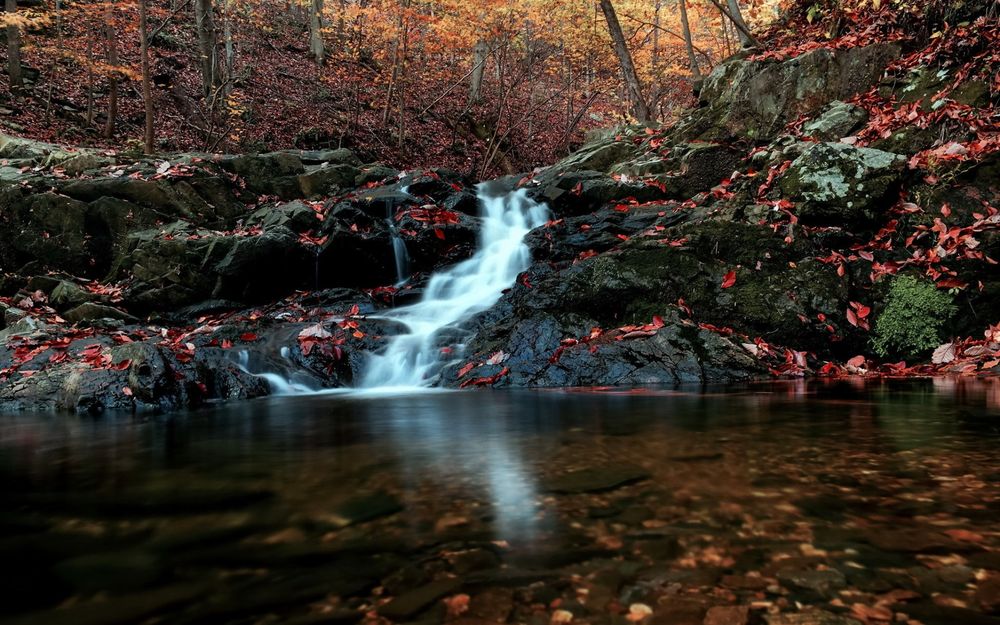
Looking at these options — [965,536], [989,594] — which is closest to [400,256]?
[965,536]

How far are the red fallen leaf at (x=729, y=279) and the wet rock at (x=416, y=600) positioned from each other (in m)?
6.48

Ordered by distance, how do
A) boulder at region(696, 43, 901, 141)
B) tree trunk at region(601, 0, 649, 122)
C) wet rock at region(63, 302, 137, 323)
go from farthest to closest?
1. tree trunk at region(601, 0, 649, 122)
2. boulder at region(696, 43, 901, 141)
3. wet rock at region(63, 302, 137, 323)

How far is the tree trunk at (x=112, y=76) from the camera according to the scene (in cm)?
1382

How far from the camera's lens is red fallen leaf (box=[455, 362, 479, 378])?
6.80 m

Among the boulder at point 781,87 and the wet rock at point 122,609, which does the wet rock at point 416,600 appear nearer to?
the wet rock at point 122,609

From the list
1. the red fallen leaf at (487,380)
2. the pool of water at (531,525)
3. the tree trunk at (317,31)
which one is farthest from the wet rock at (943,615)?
the tree trunk at (317,31)

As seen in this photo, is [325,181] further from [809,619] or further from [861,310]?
[809,619]

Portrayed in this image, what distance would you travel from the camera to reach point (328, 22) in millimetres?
27703

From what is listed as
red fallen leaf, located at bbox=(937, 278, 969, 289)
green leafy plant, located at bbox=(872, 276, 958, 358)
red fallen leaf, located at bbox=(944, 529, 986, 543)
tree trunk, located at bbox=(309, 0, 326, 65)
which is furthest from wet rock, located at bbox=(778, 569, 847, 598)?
tree trunk, located at bbox=(309, 0, 326, 65)

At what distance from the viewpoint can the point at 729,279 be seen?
7.04 m

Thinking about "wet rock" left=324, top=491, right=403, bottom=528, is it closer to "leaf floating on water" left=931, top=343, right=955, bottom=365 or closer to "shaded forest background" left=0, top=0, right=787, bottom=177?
"leaf floating on water" left=931, top=343, right=955, bottom=365

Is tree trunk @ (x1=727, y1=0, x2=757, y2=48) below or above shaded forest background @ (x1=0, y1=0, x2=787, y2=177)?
below

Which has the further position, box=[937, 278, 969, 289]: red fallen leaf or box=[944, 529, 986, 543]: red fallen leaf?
box=[937, 278, 969, 289]: red fallen leaf

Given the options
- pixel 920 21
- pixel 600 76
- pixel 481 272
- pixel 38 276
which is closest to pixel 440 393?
pixel 481 272
